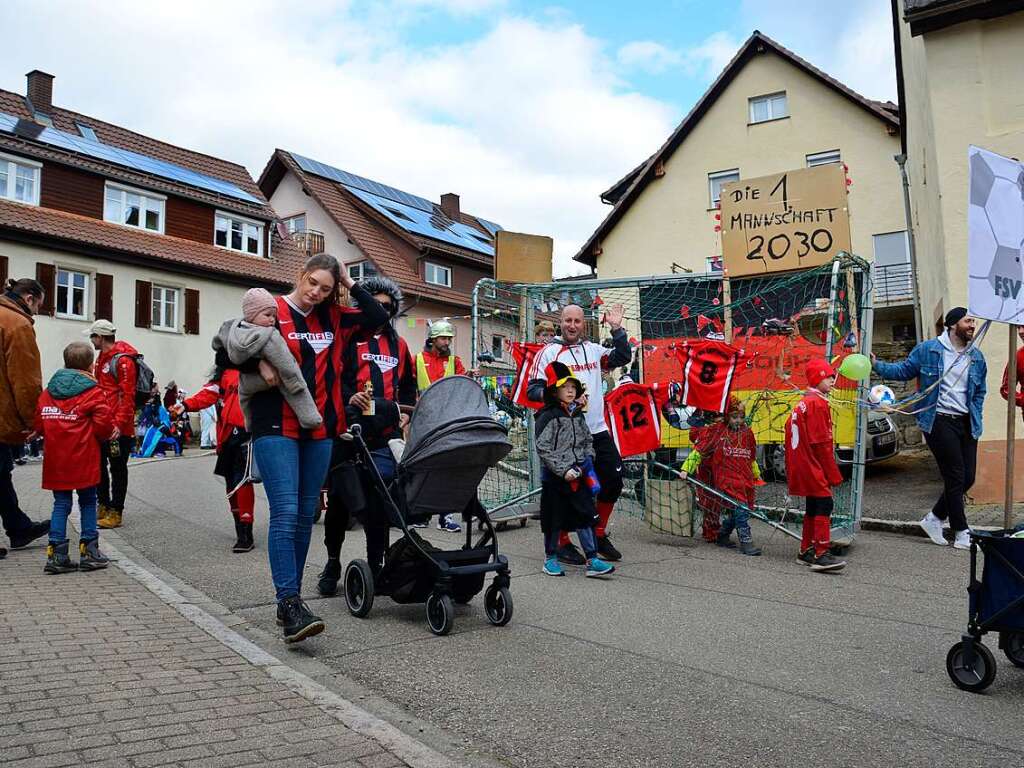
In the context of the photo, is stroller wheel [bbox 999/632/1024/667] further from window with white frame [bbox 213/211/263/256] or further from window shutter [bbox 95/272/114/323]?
window with white frame [bbox 213/211/263/256]

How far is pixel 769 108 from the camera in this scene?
2742cm

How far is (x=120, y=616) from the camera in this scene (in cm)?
513

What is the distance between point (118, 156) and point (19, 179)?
14.0 ft

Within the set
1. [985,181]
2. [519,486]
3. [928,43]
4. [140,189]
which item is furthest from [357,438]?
[140,189]

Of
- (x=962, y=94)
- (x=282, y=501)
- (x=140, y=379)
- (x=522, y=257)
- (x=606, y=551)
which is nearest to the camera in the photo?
(x=282, y=501)

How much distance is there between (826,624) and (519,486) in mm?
5246

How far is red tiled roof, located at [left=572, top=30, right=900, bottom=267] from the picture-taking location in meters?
25.8

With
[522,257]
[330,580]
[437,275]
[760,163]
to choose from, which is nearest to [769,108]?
[760,163]

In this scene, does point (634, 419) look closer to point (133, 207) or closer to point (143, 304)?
point (143, 304)

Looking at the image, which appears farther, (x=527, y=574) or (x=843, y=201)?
(x=843, y=201)

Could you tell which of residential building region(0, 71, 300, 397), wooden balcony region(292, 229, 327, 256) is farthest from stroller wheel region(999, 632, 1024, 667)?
wooden balcony region(292, 229, 327, 256)

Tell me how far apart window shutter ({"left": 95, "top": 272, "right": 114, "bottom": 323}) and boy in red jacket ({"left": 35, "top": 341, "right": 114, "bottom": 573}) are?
2360cm

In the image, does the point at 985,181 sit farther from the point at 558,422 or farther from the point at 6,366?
the point at 6,366

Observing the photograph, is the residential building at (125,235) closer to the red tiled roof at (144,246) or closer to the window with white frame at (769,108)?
the red tiled roof at (144,246)
